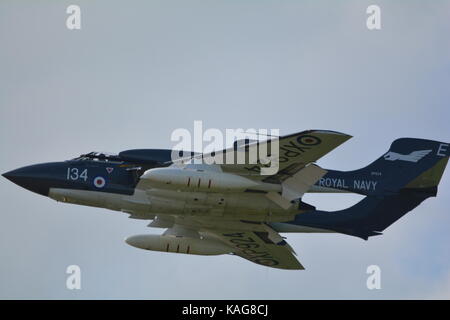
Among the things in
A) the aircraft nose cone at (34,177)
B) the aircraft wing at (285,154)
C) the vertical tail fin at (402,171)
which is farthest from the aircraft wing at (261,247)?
the aircraft nose cone at (34,177)

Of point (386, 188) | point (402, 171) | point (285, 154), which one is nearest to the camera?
point (285, 154)

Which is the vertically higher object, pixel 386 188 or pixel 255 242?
pixel 386 188

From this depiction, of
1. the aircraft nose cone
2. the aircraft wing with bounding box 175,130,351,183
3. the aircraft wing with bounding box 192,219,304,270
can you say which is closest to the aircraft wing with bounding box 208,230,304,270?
the aircraft wing with bounding box 192,219,304,270

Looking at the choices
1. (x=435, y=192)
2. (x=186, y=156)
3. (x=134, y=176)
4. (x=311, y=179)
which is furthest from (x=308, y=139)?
(x=435, y=192)

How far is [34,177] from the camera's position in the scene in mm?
32344

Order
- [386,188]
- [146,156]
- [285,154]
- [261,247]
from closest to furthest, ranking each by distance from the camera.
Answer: [285,154], [146,156], [261,247], [386,188]

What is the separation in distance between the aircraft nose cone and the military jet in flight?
38 mm

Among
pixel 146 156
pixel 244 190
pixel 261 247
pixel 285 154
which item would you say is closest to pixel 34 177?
pixel 146 156

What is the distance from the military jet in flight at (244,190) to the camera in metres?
30.3

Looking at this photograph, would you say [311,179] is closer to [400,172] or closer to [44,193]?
[400,172]

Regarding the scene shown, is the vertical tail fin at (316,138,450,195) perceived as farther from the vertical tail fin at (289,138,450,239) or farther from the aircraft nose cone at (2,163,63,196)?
the aircraft nose cone at (2,163,63,196)

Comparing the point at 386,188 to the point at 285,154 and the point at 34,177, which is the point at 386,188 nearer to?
the point at 285,154

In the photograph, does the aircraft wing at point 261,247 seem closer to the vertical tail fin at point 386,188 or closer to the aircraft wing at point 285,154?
the vertical tail fin at point 386,188

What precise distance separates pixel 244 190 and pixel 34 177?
315 inches
